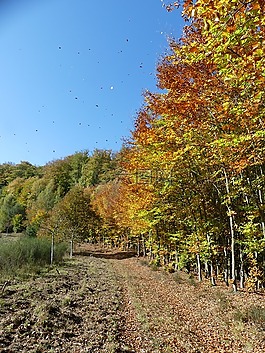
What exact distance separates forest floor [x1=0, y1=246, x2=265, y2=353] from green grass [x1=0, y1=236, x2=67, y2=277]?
8.57 ft

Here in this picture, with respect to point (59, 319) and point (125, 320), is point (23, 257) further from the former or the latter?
point (125, 320)

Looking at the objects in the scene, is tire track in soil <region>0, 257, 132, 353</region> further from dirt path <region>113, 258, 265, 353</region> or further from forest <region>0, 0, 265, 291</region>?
forest <region>0, 0, 265, 291</region>

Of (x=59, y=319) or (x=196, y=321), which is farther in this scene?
(x=196, y=321)

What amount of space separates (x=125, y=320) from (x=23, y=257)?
35.0 ft

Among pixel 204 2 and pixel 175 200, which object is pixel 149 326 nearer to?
pixel 204 2

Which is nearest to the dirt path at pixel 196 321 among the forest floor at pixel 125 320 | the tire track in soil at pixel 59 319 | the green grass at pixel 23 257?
the forest floor at pixel 125 320

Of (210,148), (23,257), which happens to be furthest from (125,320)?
(23,257)

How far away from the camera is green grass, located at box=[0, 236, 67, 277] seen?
43.9ft

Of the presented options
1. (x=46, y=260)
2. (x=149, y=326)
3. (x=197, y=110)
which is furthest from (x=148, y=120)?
(x=46, y=260)

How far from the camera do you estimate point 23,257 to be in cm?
1571

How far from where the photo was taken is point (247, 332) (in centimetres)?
639

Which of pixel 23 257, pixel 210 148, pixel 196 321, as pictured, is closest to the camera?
pixel 196 321

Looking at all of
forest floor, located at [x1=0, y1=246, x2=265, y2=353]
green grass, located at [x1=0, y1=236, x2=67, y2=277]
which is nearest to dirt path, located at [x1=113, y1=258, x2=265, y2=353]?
forest floor, located at [x1=0, y1=246, x2=265, y2=353]

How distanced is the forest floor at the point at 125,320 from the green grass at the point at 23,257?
103 inches
